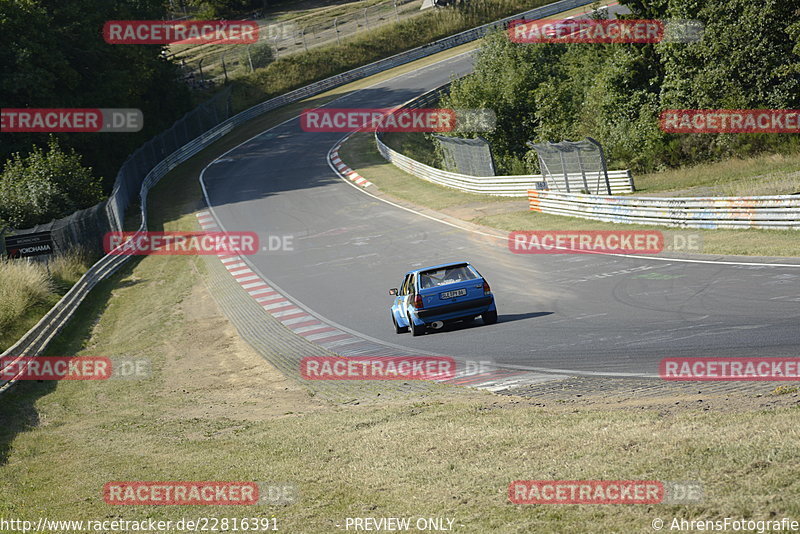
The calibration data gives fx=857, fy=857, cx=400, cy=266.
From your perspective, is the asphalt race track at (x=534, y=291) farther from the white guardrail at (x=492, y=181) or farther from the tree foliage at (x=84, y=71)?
the tree foliage at (x=84, y=71)

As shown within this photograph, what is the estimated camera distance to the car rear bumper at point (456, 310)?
1684cm

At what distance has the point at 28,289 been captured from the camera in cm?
2634

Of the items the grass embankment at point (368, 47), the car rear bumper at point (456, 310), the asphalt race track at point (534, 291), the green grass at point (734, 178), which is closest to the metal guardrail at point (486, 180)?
the green grass at point (734, 178)

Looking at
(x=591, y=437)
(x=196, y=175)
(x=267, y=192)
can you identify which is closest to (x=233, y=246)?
(x=267, y=192)

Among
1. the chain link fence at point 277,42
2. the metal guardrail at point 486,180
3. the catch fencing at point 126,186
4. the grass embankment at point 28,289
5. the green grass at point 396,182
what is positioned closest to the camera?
the grass embankment at point 28,289

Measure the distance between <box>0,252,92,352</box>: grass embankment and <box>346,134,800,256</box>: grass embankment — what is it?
14.7m

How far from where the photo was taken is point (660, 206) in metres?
25.3

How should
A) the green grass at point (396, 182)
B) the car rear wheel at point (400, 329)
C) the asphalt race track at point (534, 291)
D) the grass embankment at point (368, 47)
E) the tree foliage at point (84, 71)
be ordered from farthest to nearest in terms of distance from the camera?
1. the grass embankment at point (368, 47)
2. the tree foliage at point (84, 71)
3. the green grass at point (396, 182)
4. the car rear wheel at point (400, 329)
5. the asphalt race track at point (534, 291)

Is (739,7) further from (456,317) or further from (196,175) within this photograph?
(196,175)

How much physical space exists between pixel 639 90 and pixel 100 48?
3263 centimetres

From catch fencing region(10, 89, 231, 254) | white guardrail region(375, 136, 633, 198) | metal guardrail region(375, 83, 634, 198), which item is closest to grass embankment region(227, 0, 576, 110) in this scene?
catch fencing region(10, 89, 231, 254)

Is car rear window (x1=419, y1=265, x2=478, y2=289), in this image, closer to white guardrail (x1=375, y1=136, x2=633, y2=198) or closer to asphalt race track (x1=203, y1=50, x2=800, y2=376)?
asphalt race track (x1=203, y1=50, x2=800, y2=376)

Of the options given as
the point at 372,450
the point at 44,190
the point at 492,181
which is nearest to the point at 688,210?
the point at 492,181

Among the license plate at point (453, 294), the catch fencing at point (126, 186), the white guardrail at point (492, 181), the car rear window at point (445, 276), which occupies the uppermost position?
the catch fencing at point (126, 186)
